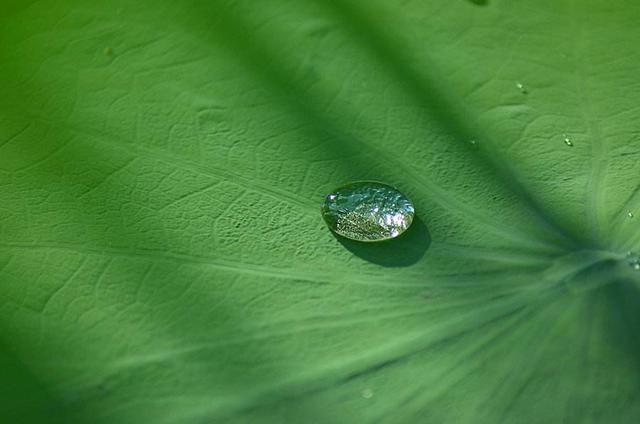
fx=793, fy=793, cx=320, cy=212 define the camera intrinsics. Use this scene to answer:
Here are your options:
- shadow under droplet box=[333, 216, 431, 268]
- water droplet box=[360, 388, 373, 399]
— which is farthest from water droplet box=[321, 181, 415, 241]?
water droplet box=[360, 388, 373, 399]

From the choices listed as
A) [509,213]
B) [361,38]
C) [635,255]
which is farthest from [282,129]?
[635,255]

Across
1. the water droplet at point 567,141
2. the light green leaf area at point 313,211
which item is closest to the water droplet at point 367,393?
the light green leaf area at point 313,211

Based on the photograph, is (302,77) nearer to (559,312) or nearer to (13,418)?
(559,312)

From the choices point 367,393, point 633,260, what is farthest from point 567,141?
point 367,393

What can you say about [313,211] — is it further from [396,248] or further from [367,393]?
[367,393]

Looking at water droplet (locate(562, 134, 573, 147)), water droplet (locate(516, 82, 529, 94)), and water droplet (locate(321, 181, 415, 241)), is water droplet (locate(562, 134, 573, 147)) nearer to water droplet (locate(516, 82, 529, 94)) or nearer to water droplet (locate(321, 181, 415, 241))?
water droplet (locate(516, 82, 529, 94))

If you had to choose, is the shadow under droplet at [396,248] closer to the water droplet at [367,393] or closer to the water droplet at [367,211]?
the water droplet at [367,211]
